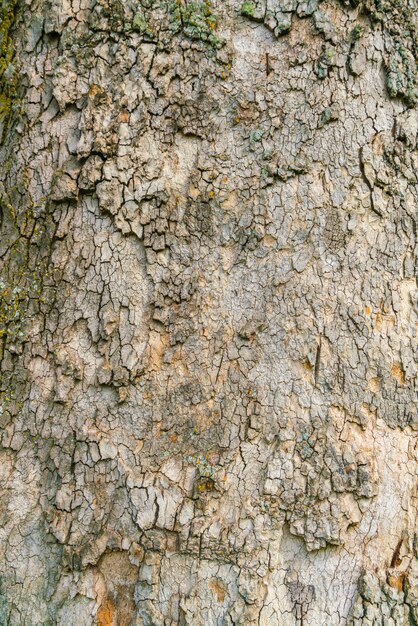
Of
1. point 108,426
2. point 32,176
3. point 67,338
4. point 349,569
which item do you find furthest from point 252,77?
point 349,569

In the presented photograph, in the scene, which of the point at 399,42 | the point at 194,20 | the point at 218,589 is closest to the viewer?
the point at 218,589

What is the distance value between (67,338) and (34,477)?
398 mm

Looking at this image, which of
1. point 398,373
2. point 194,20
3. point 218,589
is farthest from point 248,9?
point 218,589

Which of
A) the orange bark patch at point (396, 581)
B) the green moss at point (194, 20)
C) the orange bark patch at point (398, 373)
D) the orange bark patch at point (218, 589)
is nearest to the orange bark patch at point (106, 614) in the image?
the orange bark patch at point (218, 589)

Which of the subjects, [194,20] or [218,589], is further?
[194,20]

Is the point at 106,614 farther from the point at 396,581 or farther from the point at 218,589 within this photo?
the point at 396,581

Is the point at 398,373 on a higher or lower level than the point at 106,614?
higher

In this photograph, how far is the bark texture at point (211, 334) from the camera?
1614mm

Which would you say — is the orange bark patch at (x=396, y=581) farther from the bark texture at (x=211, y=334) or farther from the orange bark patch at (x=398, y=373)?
the orange bark patch at (x=398, y=373)

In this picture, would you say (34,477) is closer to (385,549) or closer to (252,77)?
(385,549)

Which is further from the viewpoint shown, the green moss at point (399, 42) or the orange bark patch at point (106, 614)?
the green moss at point (399, 42)

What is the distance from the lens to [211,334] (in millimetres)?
1662

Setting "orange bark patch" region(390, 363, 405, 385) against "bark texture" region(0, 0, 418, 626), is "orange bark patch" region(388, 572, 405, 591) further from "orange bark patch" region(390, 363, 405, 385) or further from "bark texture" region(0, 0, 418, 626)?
"orange bark patch" region(390, 363, 405, 385)

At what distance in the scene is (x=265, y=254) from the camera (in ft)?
5.51
